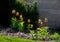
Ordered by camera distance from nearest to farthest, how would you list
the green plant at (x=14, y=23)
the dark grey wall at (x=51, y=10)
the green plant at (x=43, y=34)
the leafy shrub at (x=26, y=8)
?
the green plant at (x=43, y=34)
the green plant at (x=14, y=23)
the leafy shrub at (x=26, y=8)
the dark grey wall at (x=51, y=10)

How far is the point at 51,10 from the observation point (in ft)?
41.6

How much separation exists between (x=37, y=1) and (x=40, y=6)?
0.93 feet

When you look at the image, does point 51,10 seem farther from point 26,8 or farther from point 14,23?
point 14,23

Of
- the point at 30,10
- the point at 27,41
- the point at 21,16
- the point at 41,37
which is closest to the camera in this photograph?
the point at 27,41

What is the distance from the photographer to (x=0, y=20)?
42.2 feet

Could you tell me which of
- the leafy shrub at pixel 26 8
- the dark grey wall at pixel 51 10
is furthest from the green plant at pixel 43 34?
the dark grey wall at pixel 51 10

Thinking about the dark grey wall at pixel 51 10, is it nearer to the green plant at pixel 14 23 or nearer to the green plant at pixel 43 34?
the green plant at pixel 14 23

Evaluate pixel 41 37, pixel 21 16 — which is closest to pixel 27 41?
pixel 41 37

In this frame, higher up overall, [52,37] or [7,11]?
[7,11]

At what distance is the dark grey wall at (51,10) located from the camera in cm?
1265

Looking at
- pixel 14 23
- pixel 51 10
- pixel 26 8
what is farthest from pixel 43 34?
pixel 51 10

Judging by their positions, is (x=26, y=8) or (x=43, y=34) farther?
(x=26, y=8)

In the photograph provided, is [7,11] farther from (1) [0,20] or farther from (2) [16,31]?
(2) [16,31]

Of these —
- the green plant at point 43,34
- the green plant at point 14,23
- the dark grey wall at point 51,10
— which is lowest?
the green plant at point 43,34
